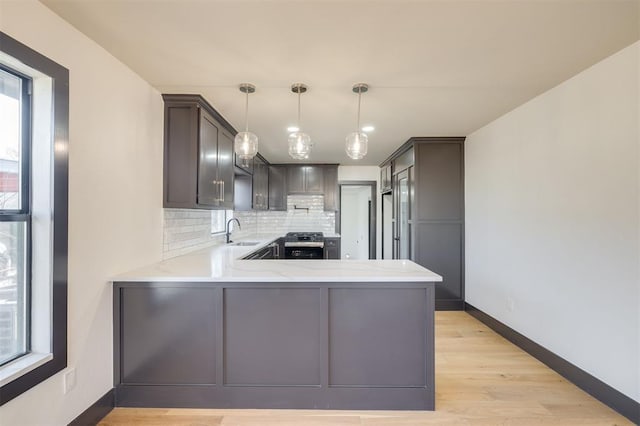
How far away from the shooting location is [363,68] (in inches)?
79.0

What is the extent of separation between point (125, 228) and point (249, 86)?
1.39m

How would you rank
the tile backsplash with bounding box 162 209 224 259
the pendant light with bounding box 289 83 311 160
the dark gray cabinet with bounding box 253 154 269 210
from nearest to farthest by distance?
the pendant light with bounding box 289 83 311 160 < the tile backsplash with bounding box 162 209 224 259 < the dark gray cabinet with bounding box 253 154 269 210

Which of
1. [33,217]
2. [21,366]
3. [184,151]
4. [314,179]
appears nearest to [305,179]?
[314,179]

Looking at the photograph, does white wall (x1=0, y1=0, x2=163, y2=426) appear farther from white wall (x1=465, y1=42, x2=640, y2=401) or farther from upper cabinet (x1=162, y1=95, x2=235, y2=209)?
white wall (x1=465, y1=42, x2=640, y2=401)

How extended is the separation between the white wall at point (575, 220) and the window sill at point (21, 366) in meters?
3.33

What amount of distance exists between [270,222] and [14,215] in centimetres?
459

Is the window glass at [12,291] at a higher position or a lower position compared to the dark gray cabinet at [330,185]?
lower

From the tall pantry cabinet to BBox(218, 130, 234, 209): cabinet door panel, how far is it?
7.77ft

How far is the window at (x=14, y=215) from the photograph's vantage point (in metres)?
1.36

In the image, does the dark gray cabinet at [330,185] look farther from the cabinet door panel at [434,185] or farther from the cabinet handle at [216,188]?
the cabinet handle at [216,188]

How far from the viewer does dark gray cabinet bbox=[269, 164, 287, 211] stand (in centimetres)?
566

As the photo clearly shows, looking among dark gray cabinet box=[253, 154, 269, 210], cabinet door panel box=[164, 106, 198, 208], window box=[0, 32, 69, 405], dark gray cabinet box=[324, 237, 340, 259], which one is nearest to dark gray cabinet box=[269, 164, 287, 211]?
dark gray cabinet box=[253, 154, 269, 210]

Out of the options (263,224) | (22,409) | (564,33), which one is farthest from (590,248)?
(263,224)

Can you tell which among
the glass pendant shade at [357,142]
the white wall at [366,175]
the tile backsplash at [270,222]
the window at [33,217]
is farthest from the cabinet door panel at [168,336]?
the white wall at [366,175]
